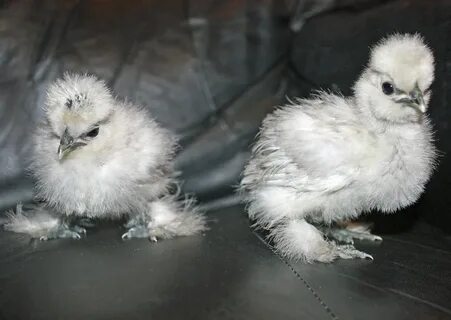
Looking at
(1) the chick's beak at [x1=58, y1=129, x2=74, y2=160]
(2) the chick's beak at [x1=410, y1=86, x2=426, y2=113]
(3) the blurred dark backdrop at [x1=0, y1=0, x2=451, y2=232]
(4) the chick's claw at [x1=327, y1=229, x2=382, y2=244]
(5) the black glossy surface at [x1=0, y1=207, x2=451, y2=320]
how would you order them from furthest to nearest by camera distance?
(3) the blurred dark backdrop at [x1=0, y1=0, x2=451, y2=232], (4) the chick's claw at [x1=327, y1=229, x2=382, y2=244], (1) the chick's beak at [x1=58, y1=129, x2=74, y2=160], (2) the chick's beak at [x1=410, y1=86, x2=426, y2=113], (5) the black glossy surface at [x1=0, y1=207, x2=451, y2=320]

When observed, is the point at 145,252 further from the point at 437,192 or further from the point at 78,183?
the point at 437,192

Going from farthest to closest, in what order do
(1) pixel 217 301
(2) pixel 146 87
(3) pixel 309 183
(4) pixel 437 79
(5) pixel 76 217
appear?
(2) pixel 146 87
(5) pixel 76 217
(4) pixel 437 79
(3) pixel 309 183
(1) pixel 217 301

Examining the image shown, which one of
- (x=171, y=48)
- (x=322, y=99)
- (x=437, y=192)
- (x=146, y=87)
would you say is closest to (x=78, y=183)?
(x=146, y=87)

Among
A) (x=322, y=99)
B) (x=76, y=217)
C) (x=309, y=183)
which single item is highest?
(x=322, y=99)

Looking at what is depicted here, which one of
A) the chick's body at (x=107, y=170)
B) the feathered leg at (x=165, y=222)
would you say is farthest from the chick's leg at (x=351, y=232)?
the chick's body at (x=107, y=170)

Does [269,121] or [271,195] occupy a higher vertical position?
[269,121]

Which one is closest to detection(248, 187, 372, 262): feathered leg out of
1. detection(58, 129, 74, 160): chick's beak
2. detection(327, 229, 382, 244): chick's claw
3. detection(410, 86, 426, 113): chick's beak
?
detection(327, 229, 382, 244): chick's claw

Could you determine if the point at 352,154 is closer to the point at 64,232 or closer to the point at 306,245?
the point at 306,245

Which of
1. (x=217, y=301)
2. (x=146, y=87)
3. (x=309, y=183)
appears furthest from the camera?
(x=146, y=87)

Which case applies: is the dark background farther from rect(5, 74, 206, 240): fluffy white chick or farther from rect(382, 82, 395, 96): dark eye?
rect(382, 82, 395, 96): dark eye
